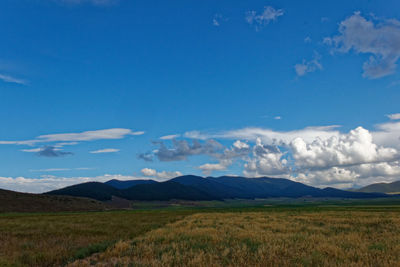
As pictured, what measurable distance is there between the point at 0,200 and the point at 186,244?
4800 inches

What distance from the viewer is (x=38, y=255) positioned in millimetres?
14406

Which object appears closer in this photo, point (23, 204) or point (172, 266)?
point (172, 266)

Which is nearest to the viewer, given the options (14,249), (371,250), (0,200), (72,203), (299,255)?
(299,255)

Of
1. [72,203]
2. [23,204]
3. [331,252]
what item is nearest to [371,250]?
[331,252]

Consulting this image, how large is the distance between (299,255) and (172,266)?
598 cm

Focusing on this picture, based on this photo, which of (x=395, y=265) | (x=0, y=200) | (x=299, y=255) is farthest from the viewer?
(x=0, y=200)

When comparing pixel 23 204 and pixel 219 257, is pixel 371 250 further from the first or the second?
pixel 23 204

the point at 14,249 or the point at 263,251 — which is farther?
the point at 14,249

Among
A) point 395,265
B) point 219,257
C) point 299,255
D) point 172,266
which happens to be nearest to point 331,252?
point 299,255

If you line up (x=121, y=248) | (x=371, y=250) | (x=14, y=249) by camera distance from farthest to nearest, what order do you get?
(x=14, y=249)
(x=121, y=248)
(x=371, y=250)

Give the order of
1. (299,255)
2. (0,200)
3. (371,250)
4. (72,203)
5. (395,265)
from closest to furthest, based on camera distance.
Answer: (395,265), (299,255), (371,250), (0,200), (72,203)

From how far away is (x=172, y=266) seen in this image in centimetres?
1142

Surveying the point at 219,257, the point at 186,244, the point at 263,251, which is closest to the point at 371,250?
the point at 263,251

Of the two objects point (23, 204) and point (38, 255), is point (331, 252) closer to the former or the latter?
point (38, 255)
